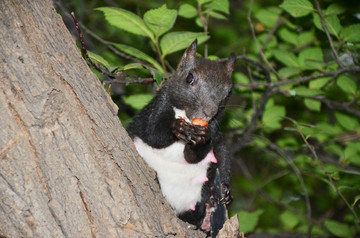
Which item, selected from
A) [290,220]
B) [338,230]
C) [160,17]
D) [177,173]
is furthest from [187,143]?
[290,220]

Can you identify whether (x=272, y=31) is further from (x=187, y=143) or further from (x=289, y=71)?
(x=187, y=143)

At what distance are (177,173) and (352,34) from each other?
176cm

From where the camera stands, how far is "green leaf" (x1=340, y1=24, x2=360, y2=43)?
3.04m

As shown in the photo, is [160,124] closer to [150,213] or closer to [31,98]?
[150,213]

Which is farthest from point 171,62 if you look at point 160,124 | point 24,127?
point 24,127

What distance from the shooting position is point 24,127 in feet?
5.90

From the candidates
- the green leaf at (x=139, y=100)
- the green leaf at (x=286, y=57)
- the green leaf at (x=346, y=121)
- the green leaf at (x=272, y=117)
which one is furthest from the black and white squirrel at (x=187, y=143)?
the green leaf at (x=346, y=121)

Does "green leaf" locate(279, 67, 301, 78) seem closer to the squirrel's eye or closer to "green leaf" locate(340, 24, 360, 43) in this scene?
"green leaf" locate(340, 24, 360, 43)

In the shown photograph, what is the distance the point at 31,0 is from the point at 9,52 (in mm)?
310

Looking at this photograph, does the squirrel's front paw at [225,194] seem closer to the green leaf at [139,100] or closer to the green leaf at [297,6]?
the green leaf at [139,100]

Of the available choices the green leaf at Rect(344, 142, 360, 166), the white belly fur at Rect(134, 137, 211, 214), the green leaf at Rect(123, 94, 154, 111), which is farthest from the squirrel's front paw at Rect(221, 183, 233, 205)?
the green leaf at Rect(344, 142, 360, 166)

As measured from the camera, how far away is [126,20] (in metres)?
2.65

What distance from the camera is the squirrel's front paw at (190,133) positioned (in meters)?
2.77

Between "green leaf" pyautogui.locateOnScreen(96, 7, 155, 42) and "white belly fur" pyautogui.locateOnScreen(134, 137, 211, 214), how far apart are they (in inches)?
33.9
